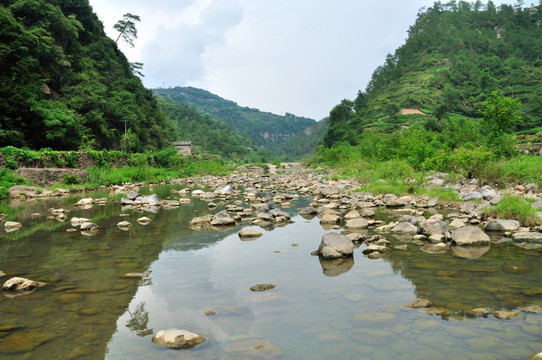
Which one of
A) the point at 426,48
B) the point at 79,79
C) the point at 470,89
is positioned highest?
the point at 426,48

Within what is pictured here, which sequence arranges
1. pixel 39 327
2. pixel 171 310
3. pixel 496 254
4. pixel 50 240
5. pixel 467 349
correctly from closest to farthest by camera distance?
pixel 467 349, pixel 39 327, pixel 171 310, pixel 496 254, pixel 50 240

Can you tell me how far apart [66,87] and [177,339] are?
39697mm

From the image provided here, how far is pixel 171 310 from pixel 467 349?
139 inches

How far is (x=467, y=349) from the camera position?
3430mm

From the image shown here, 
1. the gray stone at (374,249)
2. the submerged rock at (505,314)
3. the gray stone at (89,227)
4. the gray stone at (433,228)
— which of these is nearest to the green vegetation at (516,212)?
the gray stone at (433,228)

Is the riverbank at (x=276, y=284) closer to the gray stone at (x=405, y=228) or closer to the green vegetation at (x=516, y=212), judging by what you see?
the gray stone at (x=405, y=228)

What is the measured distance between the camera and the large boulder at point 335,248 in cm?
670

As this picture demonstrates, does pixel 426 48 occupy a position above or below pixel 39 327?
above

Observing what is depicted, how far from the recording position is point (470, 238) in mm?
7320

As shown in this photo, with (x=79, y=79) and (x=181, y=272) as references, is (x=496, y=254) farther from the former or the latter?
(x=79, y=79)

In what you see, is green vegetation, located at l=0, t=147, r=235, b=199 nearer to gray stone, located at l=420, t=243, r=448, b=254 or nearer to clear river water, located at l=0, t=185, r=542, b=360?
clear river water, located at l=0, t=185, r=542, b=360

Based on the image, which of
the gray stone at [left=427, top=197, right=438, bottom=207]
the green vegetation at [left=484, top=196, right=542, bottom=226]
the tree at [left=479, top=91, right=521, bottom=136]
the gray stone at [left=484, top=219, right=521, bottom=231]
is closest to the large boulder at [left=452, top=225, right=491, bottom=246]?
the gray stone at [left=484, top=219, right=521, bottom=231]

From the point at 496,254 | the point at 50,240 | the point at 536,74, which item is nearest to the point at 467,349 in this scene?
the point at 496,254

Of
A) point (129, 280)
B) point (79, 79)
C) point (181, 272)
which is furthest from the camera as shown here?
point (79, 79)
